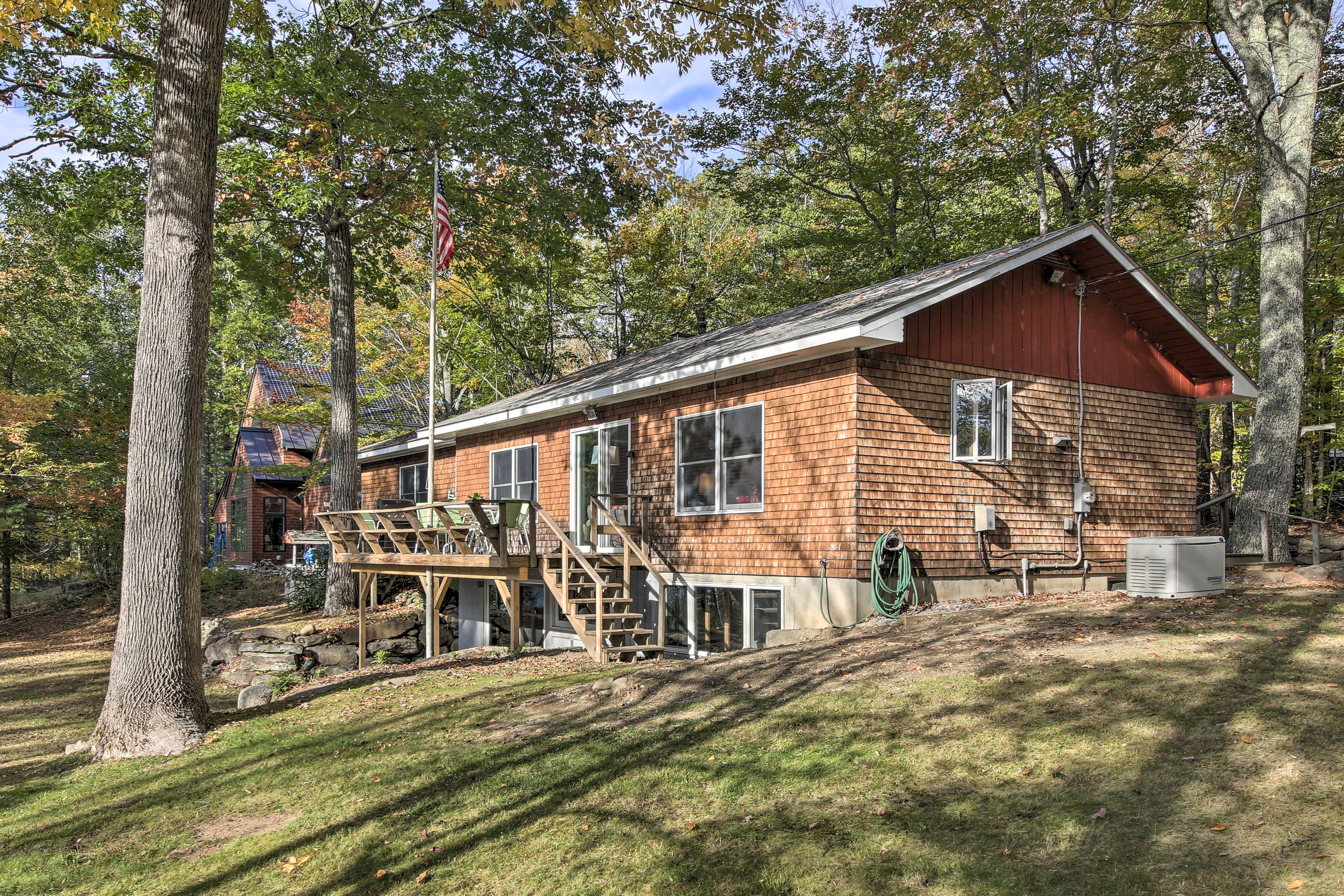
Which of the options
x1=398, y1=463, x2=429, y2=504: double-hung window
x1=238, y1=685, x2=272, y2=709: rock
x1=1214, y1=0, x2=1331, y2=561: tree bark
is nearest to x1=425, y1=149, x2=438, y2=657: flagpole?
x1=238, y1=685, x2=272, y2=709: rock

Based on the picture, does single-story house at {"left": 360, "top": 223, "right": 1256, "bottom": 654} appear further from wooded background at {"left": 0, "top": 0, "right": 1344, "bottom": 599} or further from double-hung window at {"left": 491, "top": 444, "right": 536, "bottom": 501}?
wooded background at {"left": 0, "top": 0, "right": 1344, "bottom": 599}

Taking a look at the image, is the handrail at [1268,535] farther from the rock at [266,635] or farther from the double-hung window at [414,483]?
the double-hung window at [414,483]

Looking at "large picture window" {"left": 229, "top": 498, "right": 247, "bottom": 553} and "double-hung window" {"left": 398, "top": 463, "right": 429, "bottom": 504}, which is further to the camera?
"large picture window" {"left": 229, "top": 498, "right": 247, "bottom": 553}

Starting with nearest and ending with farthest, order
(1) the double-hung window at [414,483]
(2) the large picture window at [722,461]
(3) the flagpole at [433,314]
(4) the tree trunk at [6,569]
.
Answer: (2) the large picture window at [722,461]
(3) the flagpole at [433,314]
(1) the double-hung window at [414,483]
(4) the tree trunk at [6,569]

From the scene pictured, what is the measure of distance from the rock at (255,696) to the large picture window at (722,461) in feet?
19.4

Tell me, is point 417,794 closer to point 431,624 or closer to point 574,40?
point 431,624

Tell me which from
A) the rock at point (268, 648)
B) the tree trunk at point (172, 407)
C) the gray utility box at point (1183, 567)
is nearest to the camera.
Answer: the tree trunk at point (172, 407)

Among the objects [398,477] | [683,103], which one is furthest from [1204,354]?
[398,477]

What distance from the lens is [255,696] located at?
11.9 m

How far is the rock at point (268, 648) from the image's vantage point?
15.4m

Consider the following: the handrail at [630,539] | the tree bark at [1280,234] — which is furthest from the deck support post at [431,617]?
the tree bark at [1280,234]

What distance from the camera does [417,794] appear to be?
6.50 metres

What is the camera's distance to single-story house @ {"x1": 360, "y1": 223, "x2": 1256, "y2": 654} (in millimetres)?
10820

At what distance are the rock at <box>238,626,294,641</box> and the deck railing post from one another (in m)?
14.7
